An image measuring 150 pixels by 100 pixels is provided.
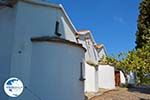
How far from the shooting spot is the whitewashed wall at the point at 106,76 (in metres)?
27.9

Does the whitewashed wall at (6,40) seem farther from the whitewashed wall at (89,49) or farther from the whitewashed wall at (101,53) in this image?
the whitewashed wall at (101,53)

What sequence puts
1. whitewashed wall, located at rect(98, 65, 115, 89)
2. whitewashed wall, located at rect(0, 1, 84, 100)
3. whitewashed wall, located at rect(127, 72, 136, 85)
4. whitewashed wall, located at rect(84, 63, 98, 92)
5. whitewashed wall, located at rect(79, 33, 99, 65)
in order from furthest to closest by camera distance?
whitewashed wall, located at rect(127, 72, 136, 85) → whitewashed wall, located at rect(98, 65, 115, 89) → whitewashed wall, located at rect(79, 33, 99, 65) → whitewashed wall, located at rect(84, 63, 98, 92) → whitewashed wall, located at rect(0, 1, 84, 100)

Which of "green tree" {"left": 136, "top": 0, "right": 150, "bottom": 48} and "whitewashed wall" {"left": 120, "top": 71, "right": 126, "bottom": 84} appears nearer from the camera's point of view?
"green tree" {"left": 136, "top": 0, "right": 150, "bottom": 48}

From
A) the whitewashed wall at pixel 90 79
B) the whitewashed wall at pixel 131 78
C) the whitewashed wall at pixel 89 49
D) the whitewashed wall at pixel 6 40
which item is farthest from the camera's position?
the whitewashed wall at pixel 131 78

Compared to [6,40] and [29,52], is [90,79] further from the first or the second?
[6,40]

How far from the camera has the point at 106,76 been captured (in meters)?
28.2

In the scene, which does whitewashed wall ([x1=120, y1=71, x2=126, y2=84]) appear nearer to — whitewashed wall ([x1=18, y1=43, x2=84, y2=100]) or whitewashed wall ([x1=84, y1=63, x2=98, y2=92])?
whitewashed wall ([x1=84, y1=63, x2=98, y2=92])

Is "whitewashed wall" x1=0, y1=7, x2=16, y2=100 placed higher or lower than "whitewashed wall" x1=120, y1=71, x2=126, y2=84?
higher

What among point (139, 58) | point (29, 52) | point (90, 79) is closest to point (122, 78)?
point (139, 58)

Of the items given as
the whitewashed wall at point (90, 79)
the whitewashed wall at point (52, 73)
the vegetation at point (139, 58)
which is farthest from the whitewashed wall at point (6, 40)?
the vegetation at point (139, 58)

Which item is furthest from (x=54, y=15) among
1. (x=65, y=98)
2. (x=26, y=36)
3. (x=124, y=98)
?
(x=124, y=98)

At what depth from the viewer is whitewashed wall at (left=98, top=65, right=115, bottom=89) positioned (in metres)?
27.9

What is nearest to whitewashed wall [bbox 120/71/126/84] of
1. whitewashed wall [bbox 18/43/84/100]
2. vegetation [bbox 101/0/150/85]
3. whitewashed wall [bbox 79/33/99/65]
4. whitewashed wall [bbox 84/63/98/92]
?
vegetation [bbox 101/0/150/85]

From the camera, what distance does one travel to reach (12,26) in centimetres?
1547
